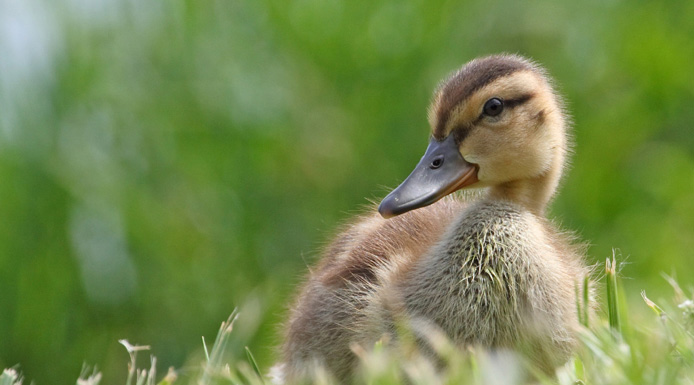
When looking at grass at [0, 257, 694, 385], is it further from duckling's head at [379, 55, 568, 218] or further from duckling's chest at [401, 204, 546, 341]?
duckling's head at [379, 55, 568, 218]

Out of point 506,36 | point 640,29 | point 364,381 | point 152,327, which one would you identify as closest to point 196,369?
point 364,381

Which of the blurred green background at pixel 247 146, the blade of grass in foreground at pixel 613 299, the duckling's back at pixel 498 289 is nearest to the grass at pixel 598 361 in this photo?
the blade of grass in foreground at pixel 613 299

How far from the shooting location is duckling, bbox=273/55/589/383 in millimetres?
1933

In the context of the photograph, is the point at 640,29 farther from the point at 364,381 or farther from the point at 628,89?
the point at 364,381

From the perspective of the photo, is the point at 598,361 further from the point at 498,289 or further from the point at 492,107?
the point at 492,107

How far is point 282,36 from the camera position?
4.08 m

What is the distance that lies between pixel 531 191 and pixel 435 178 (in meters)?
0.25

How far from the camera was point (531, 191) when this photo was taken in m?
2.26

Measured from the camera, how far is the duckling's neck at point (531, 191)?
223 cm

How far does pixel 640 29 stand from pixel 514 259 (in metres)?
2.64

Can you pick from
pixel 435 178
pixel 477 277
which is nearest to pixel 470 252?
pixel 477 277

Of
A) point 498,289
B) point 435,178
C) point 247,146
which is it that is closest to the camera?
point 498,289

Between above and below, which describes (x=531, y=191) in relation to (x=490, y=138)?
below

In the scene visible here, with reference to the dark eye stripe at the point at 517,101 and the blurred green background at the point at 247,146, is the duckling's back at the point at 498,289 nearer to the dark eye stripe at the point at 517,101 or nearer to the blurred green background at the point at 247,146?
the dark eye stripe at the point at 517,101
